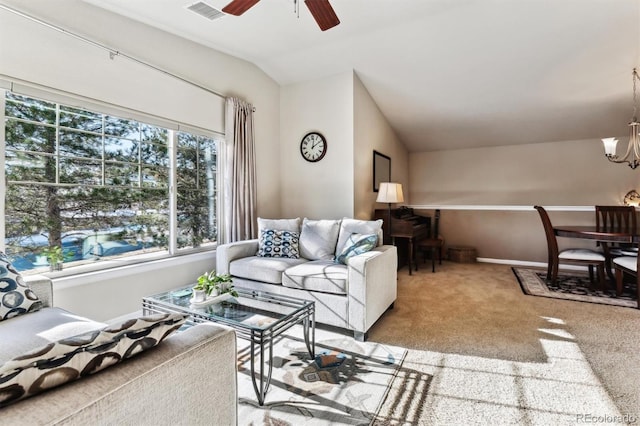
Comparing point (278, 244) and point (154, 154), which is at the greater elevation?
point (154, 154)

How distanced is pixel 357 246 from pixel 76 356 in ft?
7.40

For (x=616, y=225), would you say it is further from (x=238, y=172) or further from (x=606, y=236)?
(x=238, y=172)

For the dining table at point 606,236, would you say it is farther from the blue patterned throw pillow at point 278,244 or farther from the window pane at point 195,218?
the window pane at point 195,218

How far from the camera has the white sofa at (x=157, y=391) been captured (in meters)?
0.65

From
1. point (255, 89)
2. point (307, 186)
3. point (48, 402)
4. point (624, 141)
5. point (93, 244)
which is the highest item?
point (255, 89)

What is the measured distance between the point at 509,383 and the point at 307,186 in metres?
3.07

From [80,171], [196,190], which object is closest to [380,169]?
[196,190]

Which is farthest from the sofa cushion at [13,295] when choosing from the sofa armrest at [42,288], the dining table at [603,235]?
the dining table at [603,235]

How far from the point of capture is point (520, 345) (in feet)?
7.52

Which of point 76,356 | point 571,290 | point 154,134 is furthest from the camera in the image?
point 571,290

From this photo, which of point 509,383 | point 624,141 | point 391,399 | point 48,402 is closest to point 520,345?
point 509,383

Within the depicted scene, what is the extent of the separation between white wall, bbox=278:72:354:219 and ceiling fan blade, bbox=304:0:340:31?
176cm

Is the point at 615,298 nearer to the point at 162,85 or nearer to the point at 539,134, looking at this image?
the point at 539,134

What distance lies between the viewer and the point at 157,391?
0.82 m
